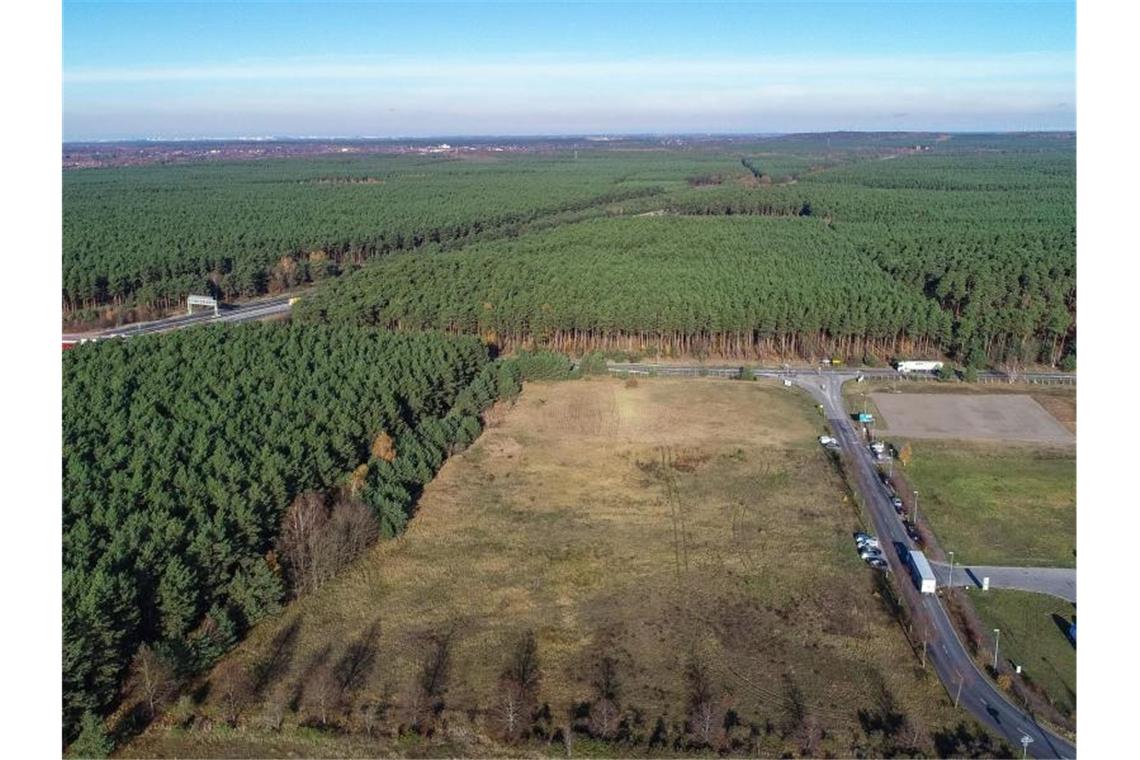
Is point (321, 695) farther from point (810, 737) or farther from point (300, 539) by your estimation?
point (810, 737)

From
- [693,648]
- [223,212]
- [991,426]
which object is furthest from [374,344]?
[223,212]

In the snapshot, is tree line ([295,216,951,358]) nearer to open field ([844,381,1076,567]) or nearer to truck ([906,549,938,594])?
open field ([844,381,1076,567])

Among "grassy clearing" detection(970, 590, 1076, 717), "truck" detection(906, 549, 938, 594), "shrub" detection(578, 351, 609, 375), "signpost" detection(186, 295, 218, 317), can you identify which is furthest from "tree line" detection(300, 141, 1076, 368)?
"grassy clearing" detection(970, 590, 1076, 717)

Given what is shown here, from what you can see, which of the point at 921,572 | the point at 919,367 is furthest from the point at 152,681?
the point at 919,367

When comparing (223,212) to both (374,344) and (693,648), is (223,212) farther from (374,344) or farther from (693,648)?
(693,648)

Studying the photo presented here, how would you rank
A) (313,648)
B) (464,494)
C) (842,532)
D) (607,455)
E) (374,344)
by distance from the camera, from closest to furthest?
(313,648), (842,532), (464,494), (607,455), (374,344)

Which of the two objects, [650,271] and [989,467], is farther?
[650,271]
